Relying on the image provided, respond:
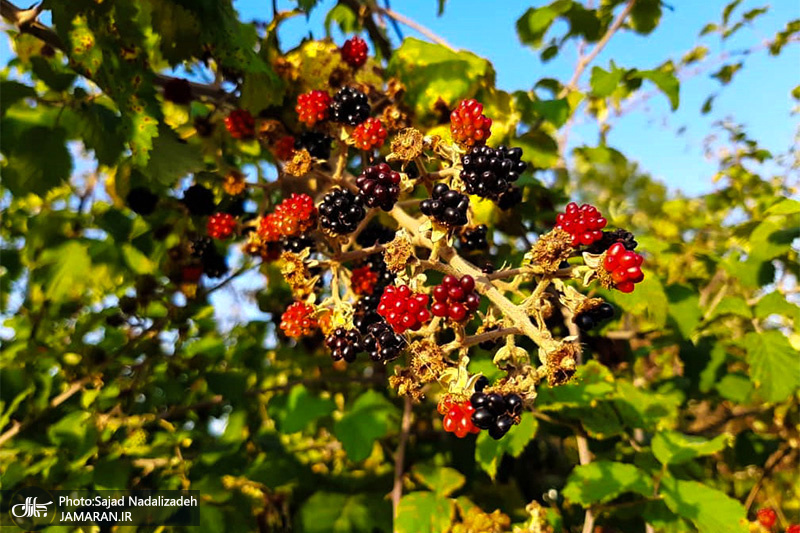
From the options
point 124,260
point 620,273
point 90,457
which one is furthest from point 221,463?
point 620,273

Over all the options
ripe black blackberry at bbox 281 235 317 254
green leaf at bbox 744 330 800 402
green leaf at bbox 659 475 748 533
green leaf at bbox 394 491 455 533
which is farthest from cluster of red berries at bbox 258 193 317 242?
green leaf at bbox 744 330 800 402

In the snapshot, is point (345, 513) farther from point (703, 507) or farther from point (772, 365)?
point (772, 365)

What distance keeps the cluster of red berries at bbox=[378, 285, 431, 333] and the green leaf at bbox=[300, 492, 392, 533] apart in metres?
1.51

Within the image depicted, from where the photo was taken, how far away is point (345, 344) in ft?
4.94

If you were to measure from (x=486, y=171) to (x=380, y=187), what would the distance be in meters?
0.27

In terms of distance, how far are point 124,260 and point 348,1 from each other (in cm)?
178

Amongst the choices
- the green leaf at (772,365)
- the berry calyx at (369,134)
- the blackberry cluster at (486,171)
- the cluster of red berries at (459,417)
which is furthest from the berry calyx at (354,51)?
the green leaf at (772,365)

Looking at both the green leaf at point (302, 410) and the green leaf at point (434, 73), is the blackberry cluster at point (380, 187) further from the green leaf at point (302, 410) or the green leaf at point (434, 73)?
the green leaf at point (302, 410)

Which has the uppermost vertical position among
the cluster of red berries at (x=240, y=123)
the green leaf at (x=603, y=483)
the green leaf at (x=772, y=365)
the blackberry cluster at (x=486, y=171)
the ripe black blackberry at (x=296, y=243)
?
the cluster of red berries at (x=240, y=123)

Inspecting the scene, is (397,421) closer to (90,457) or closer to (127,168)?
(90,457)

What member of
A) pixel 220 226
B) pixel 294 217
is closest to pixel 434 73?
pixel 294 217

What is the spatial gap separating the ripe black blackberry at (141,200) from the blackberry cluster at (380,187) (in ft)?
5.02

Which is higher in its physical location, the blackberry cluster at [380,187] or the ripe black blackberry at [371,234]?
the ripe black blackberry at [371,234]

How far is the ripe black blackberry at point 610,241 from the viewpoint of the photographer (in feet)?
4.27
